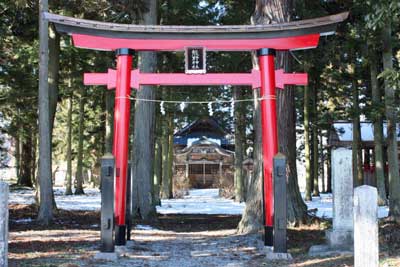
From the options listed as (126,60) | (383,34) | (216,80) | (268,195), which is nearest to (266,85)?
(216,80)

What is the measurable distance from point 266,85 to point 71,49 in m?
11.5

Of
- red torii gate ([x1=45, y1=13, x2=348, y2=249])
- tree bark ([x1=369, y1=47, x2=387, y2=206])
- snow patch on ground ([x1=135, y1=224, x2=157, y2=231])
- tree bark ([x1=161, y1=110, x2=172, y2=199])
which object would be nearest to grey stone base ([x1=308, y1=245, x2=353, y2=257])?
red torii gate ([x1=45, y1=13, x2=348, y2=249])

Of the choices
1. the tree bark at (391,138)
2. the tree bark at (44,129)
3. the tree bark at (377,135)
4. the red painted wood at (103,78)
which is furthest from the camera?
the tree bark at (377,135)

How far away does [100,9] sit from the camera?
17.1 metres

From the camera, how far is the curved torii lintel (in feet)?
34.9

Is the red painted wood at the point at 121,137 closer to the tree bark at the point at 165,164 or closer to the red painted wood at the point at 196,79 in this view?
the red painted wood at the point at 196,79

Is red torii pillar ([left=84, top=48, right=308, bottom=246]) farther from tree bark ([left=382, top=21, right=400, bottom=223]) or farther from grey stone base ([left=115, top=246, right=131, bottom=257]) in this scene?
tree bark ([left=382, top=21, right=400, bottom=223])

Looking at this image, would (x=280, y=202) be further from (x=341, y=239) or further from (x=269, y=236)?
(x=341, y=239)

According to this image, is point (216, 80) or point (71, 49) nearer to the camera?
point (216, 80)

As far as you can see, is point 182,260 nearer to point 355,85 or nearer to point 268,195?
point 268,195

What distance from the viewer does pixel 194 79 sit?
1093 cm

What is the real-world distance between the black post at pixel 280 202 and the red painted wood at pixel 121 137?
3.23m

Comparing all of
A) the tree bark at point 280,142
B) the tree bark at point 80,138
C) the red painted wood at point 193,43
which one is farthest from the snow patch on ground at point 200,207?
the red painted wood at point 193,43

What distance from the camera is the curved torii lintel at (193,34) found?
10.6 metres
